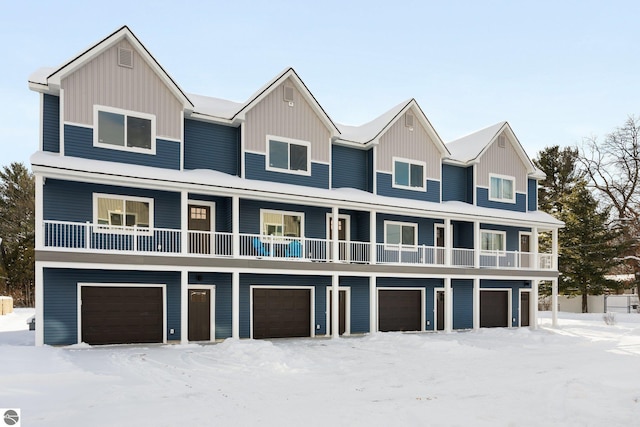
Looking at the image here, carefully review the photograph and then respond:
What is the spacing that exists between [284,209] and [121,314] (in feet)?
26.1

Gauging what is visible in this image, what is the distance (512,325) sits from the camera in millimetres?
28625

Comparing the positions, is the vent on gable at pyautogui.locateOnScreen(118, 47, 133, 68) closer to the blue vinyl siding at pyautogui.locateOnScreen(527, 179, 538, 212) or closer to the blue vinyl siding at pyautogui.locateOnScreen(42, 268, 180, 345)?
the blue vinyl siding at pyautogui.locateOnScreen(42, 268, 180, 345)

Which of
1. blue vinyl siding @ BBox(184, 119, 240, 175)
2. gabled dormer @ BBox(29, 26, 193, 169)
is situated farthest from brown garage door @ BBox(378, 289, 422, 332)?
gabled dormer @ BBox(29, 26, 193, 169)

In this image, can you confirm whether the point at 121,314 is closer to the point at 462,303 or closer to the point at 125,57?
the point at 125,57

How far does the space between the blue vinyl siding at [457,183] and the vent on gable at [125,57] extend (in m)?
16.8

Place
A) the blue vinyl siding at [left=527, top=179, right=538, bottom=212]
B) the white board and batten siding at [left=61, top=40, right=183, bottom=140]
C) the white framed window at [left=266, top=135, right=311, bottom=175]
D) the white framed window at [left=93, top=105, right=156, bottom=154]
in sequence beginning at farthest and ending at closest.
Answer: the blue vinyl siding at [left=527, top=179, right=538, bottom=212], the white framed window at [left=266, top=135, right=311, bottom=175], the white framed window at [left=93, top=105, right=156, bottom=154], the white board and batten siding at [left=61, top=40, right=183, bottom=140]

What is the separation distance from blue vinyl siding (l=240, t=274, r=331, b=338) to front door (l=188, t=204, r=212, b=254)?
205cm

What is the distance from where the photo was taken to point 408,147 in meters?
25.7

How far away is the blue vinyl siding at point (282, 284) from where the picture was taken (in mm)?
20938

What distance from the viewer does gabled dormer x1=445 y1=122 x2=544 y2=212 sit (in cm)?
2800

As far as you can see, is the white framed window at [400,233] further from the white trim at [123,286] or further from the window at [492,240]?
the white trim at [123,286]

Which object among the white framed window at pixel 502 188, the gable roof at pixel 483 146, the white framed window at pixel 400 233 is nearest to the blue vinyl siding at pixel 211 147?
the white framed window at pixel 400 233

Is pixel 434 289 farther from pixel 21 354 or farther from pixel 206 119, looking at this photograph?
pixel 21 354

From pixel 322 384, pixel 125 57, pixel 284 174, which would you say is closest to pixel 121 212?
pixel 125 57
